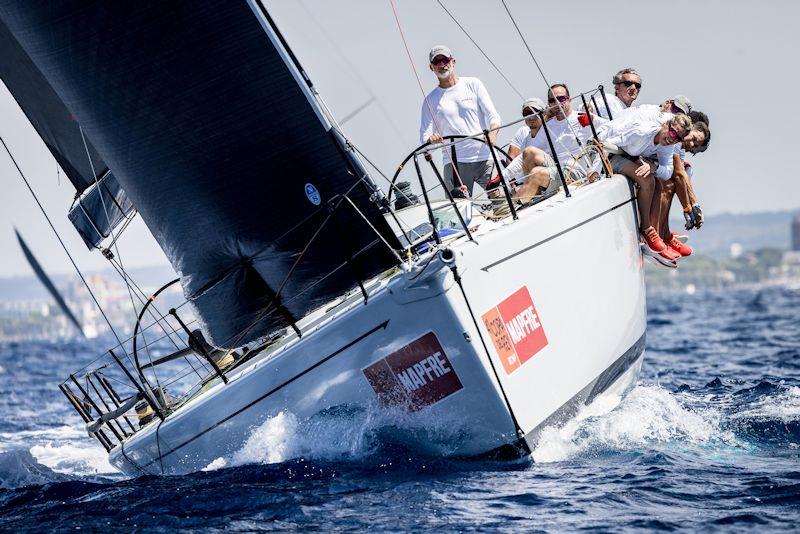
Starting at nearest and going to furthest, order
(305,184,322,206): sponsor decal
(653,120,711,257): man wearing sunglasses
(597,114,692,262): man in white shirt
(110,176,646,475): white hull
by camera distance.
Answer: (110,176,646,475): white hull → (305,184,322,206): sponsor decal → (597,114,692,262): man in white shirt → (653,120,711,257): man wearing sunglasses

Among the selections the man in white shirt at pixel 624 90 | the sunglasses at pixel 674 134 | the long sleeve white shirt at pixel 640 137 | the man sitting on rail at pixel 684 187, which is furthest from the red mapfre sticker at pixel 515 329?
the man in white shirt at pixel 624 90

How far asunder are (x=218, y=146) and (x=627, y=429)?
9.31 feet

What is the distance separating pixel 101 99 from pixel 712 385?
550cm

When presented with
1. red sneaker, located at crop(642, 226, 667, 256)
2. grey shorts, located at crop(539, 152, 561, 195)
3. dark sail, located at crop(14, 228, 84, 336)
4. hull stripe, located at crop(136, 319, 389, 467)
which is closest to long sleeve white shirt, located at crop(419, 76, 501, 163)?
grey shorts, located at crop(539, 152, 561, 195)

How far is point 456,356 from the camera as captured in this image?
5.06 meters

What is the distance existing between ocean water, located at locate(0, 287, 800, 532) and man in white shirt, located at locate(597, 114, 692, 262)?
114 centimetres

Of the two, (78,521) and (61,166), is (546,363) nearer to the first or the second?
(78,521)

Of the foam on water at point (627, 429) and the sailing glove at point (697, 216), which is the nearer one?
the foam on water at point (627, 429)

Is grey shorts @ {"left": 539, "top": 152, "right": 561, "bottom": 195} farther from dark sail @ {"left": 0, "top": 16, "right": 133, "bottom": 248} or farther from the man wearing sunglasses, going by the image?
dark sail @ {"left": 0, "top": 16, "right": 133, "bottom": 248}

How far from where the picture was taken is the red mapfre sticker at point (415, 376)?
5102 mm

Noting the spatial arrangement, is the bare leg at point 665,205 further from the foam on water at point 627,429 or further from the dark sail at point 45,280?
the dark sail at point 45,280

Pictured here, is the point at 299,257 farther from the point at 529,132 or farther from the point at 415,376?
the point at 529,132

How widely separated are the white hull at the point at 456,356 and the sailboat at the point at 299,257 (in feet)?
0.03

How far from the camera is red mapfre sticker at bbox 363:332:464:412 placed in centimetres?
510
